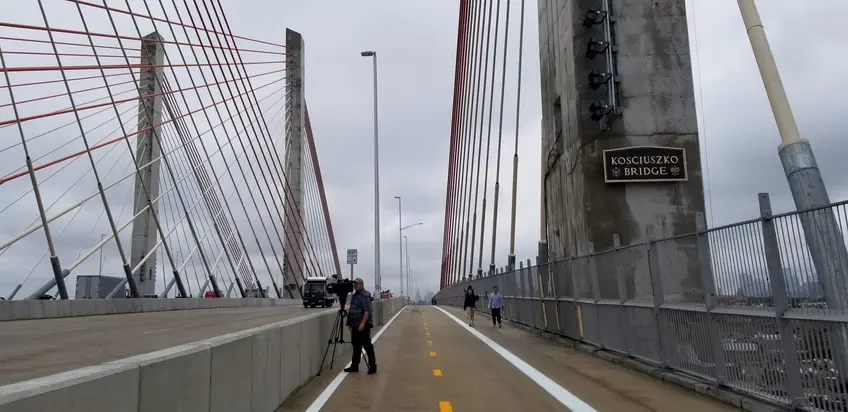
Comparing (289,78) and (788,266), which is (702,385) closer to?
(788,266)

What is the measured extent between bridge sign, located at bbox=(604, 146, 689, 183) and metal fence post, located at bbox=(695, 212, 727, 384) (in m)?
10.6

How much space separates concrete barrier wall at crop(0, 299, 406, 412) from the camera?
123 inches

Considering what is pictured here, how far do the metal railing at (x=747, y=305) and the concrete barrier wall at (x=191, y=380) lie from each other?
5.56m

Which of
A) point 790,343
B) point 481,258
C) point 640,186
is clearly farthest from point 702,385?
point 481,258

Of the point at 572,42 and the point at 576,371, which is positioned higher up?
the point at 572,42

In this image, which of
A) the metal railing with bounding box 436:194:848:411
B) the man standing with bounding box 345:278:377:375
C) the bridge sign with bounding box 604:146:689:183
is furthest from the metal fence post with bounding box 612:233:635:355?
the bridge sign with bounding box 604:146:689:183

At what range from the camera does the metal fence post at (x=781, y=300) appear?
665 cm

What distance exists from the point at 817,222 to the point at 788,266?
0.68 m

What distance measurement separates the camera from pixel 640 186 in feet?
64.3

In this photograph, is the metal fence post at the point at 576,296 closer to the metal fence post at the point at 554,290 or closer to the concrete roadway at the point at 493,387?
the concrete roadway at the point at 493,387

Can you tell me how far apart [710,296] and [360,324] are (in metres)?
5.52

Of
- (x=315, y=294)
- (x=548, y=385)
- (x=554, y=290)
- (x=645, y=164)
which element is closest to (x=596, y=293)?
(x=554, y=290)

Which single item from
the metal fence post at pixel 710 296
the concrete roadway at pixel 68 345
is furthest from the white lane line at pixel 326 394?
the metal fence post at pixel 710 296

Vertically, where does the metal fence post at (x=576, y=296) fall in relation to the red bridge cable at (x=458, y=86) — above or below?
below
